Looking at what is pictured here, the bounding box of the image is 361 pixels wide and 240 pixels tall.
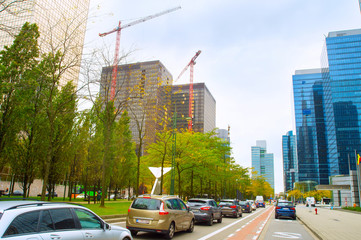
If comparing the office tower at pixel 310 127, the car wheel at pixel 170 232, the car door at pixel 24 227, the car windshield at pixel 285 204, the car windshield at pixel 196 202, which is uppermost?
the office tower at pixel 310 127

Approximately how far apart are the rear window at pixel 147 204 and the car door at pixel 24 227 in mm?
5925

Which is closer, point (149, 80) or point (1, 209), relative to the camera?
point (1, 209)

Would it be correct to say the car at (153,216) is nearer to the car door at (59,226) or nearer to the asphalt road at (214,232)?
the asphalt road at (214,232)

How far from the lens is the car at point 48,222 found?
13.0 ft

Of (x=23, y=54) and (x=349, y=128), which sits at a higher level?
(x=349, y=128)

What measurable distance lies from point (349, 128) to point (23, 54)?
125 metres

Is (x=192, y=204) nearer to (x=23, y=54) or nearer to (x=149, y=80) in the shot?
(x=149, y=80)

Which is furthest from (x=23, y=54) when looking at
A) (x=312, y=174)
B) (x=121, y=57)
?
(x=312, y=174)

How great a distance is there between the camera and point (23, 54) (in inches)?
707

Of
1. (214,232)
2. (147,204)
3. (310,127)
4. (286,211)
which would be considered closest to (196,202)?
(214,232)

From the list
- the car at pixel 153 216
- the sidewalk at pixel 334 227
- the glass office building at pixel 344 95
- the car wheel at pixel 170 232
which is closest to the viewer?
the car at pixel 153 216

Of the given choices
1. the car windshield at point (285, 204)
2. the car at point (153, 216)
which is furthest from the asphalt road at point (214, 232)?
the car windshield at point (285, 204)

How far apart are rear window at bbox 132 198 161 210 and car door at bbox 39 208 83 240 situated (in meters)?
5.08

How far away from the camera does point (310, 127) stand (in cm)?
14375
